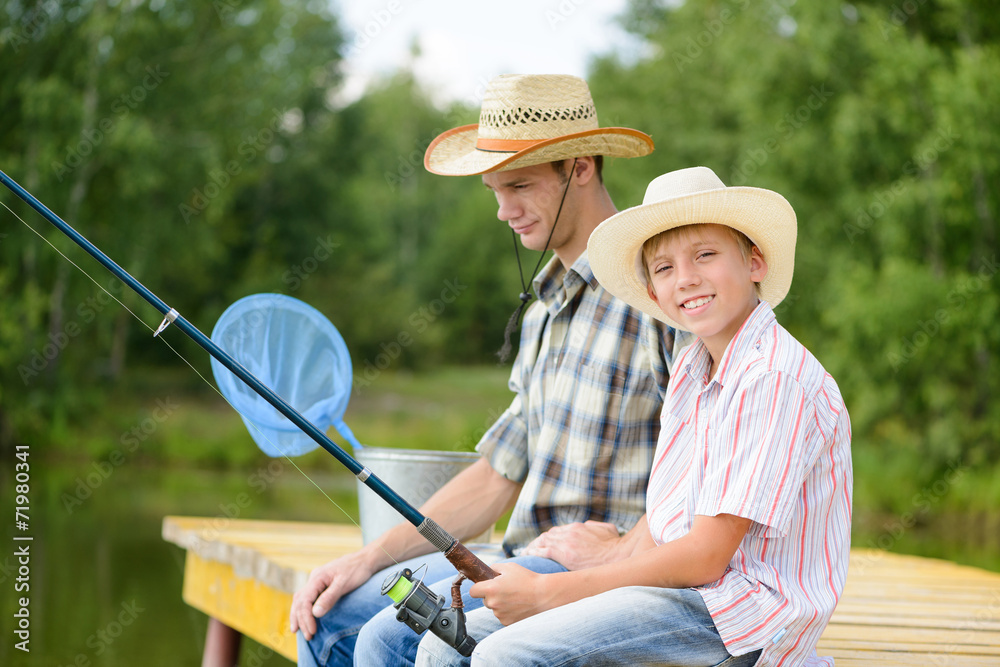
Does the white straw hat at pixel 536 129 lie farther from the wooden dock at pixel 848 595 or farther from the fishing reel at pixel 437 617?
the wooden dock at pixel 848 595

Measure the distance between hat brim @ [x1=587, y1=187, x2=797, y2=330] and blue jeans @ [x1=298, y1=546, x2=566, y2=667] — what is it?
0.56 metres

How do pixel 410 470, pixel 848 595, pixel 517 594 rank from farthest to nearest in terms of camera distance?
pixel 848 595 < pixel 410 470 < pixel 517 594

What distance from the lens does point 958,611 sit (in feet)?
9.32

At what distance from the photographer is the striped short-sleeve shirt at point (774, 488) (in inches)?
59.3

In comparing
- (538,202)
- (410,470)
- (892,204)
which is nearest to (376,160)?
(892,204)

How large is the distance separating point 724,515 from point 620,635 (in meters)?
0.23

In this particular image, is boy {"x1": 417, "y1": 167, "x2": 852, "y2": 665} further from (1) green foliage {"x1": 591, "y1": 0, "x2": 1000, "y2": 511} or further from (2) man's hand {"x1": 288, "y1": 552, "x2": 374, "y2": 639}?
(1) green foliage {"x1": 591, "y1": 0, "x2": 1000, "y2": 511}

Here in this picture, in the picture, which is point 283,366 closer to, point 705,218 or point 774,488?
point 705,218

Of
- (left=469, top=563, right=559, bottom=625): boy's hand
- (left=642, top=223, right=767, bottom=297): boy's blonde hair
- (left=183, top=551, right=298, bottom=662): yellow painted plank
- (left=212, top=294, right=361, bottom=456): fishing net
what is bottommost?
(left=183, top=551, right=298, bottom=662): yellow painted plank

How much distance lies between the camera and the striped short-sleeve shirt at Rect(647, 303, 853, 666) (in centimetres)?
151

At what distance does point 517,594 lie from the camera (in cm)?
163

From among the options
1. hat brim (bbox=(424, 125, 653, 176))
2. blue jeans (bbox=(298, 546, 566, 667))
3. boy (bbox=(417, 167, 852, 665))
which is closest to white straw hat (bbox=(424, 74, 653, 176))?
hat brim (bbox=(424, 125, 653, 176))

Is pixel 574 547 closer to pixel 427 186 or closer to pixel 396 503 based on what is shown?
pixel 396 503

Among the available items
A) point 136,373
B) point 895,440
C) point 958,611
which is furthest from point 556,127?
point 136,373
